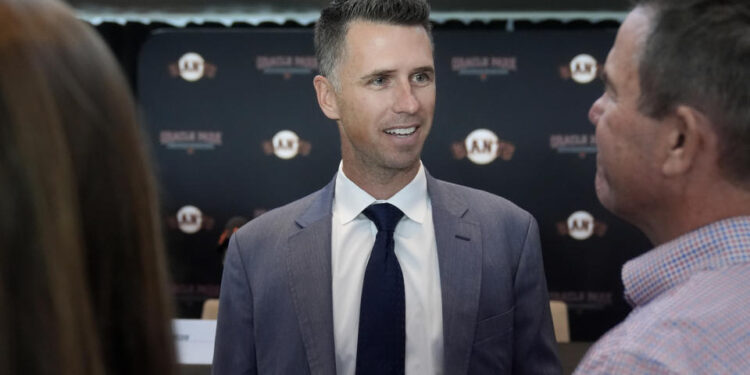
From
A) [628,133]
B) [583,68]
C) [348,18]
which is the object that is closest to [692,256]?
[628,133]

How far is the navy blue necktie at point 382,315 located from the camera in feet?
5.47

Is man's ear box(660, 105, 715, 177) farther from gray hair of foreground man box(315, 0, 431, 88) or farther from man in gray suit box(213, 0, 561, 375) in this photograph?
gray hair of foreground man box(315, 0, 431, 88)

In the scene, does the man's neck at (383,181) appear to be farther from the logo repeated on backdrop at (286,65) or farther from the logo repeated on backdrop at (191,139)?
the logo repeated on backdrop at (191,139)

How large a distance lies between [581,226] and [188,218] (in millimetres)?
2886

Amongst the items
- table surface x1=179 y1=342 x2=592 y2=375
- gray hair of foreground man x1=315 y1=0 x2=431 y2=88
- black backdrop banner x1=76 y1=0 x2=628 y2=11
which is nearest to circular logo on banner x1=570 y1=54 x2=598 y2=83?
black backdrop banner x1=76 y1=0 x2=628 y2=11

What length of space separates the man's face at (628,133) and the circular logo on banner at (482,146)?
418cm

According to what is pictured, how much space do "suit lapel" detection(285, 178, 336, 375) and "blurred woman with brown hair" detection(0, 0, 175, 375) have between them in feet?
3.30

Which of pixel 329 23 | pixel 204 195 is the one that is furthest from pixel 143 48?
pixel 329 23

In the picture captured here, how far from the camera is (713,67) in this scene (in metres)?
0.98

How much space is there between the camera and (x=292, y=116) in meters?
5.43

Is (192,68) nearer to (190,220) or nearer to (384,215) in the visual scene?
(190,220)

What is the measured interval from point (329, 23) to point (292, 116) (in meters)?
3.49

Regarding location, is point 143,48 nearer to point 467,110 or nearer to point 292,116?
point 292,116

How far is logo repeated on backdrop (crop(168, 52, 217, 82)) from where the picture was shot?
18.2 ft
